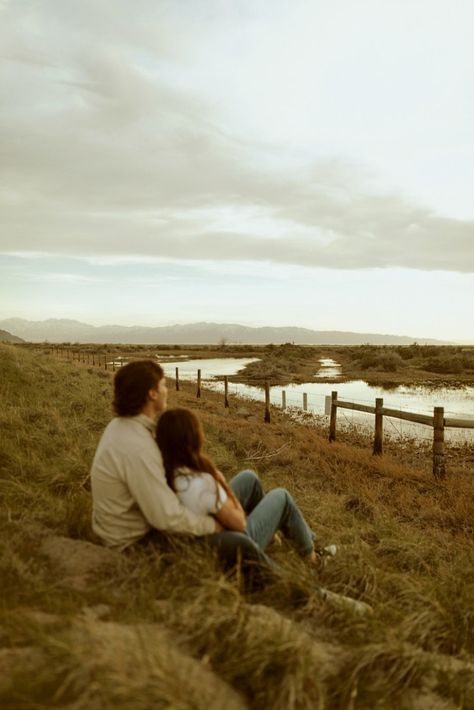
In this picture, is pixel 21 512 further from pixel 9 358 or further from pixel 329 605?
pixel 9 358

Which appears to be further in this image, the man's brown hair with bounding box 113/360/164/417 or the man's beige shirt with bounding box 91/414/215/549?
the man's brown hair with bounding box 113/360/164/417

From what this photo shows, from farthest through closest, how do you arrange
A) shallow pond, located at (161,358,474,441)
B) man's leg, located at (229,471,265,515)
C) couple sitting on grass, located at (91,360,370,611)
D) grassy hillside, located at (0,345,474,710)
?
shallow pond, located at (161,358,474,441), man's leg, located at (229,471,265,515), couple sitting on grass, located at (91,360,370,611), grassy hillside, located at (0,345,474,710)

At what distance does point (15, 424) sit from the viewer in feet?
27.8

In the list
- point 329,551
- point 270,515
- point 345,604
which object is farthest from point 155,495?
point 329,551

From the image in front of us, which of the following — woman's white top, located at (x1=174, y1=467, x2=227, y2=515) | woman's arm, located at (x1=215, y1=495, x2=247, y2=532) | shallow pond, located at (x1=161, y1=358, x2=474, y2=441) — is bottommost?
shallow pond, located at (x1=161, y1=358, x2=474, y2=441)

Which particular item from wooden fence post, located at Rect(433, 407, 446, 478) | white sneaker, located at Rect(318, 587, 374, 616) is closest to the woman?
white sneaker, located at Rect(318, 587, 374, 616)

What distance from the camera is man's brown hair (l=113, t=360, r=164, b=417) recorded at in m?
3.72

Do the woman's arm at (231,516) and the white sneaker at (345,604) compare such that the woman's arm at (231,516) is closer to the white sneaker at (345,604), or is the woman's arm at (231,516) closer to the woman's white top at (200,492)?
the woman's white top at (200,492)

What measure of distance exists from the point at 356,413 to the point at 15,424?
42.2ft

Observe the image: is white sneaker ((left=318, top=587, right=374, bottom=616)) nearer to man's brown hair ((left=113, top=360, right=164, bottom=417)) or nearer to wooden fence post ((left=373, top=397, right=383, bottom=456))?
man's brown hair ((left=113, top=360, right=164, bottom=417))

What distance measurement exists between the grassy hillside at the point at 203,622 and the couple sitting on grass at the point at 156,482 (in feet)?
0.55

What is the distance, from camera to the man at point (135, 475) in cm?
359

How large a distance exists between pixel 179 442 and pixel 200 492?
38 centimetres

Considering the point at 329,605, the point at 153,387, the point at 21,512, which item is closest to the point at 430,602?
the point at 329,605
